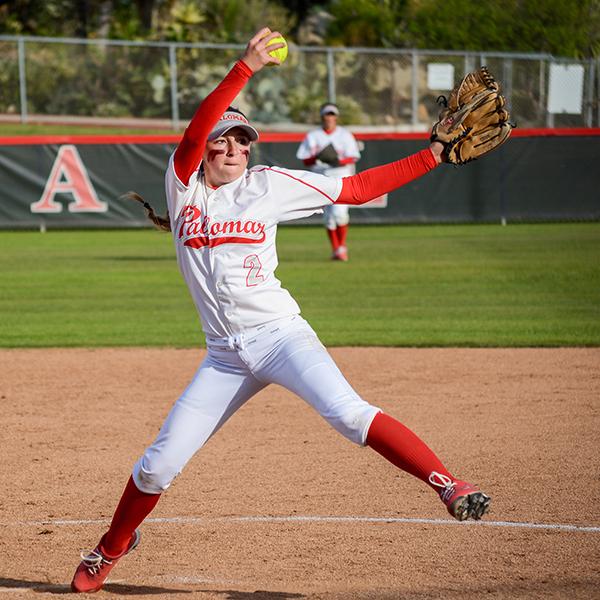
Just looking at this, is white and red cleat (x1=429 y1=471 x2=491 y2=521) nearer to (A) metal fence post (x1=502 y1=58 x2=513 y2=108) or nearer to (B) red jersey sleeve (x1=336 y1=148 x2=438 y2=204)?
(B) red jersey sleeve (x1=336 y1=148 x2=438 y2=204)

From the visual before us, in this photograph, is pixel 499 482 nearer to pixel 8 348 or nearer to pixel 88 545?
pixel 88 545

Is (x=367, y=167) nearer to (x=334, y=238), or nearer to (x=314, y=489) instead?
(x=334, y=238)

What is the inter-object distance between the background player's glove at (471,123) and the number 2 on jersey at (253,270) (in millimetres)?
868

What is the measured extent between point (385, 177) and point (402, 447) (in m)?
1.07

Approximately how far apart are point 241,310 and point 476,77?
143 centimetres

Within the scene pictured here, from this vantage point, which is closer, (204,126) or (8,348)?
(204,126)

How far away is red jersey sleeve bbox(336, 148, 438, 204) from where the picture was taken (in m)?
4.48

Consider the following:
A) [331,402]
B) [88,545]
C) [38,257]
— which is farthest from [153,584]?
[38,257]

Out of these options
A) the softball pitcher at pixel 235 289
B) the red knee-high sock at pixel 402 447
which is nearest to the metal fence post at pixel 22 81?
the softball pitcher at pixel 235 289


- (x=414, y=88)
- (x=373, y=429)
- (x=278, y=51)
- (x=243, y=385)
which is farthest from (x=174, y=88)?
(x=373, y=429)

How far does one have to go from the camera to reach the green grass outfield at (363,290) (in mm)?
11586

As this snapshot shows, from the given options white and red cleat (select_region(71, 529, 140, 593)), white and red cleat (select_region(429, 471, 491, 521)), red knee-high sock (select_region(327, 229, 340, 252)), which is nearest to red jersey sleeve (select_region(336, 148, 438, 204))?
white and red cleat (select_region(429, 471, 491, 521))

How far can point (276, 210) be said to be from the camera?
4.60 meters

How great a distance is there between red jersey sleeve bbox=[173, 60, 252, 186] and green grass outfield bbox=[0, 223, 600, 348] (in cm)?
651
